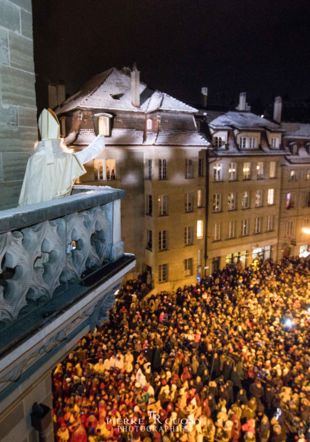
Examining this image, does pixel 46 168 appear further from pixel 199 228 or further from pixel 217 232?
pixel 217 232

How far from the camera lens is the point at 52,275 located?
3592 millimetres

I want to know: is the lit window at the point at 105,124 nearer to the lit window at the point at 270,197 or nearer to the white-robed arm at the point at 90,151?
the lit window at the point at 270,197

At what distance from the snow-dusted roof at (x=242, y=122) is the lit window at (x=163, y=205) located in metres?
8.12

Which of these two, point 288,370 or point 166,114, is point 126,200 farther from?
point 288,370

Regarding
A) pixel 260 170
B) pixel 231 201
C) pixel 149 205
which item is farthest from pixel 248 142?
pixel 149 205

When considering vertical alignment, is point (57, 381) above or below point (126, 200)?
below

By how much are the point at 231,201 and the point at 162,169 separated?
8571mm

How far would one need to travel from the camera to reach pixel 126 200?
26219 mm

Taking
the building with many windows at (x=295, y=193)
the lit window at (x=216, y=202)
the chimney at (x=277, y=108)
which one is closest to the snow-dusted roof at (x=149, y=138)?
the lit window at (x=216, y=202)

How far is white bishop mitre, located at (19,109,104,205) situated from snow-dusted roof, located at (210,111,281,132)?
27.2 metres

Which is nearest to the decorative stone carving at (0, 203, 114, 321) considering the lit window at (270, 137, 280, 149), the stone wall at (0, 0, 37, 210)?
the stone wall at (0, 0, 37, 210)

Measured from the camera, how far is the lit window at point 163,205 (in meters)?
26.8

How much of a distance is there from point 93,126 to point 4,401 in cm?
2242

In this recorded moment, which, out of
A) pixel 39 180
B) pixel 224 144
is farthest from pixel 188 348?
pixel 224 144
